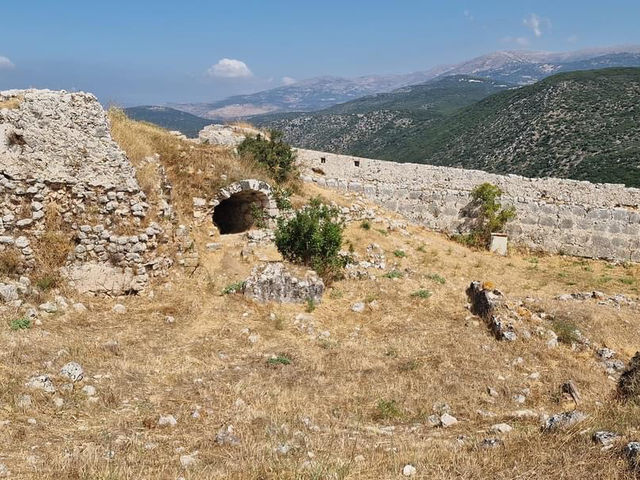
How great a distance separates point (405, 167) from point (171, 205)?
10824 millimetres

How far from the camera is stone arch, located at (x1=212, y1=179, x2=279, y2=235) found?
13.5 metres

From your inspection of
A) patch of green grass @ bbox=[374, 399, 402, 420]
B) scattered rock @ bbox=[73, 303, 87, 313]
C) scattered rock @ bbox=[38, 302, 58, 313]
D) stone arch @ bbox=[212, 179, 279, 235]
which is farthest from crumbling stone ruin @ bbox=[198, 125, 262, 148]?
patch of green grass @ bbox=[374, 399, 402, 420]

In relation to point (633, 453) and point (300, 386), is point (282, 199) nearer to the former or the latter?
point (300, 386)

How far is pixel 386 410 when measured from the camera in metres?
6.32

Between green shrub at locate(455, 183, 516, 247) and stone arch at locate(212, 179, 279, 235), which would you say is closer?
stone arch at locate(212, 179, 279, 235)

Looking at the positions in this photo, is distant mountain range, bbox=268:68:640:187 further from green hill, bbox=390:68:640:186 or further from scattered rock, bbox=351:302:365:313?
scattered rock, bbox=351:302:365:313

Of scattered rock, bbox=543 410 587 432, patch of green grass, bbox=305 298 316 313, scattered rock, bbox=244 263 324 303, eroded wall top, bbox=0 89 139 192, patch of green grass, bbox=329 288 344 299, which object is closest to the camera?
scattered rock, bbox=543 410 587 432

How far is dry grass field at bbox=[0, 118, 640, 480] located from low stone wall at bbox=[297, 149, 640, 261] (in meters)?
6.26

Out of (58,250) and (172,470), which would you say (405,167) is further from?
(172,470)

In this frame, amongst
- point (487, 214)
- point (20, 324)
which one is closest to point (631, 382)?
point (20, 324)

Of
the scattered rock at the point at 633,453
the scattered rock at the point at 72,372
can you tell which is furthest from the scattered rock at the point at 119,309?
the scattered rock at the point at 633,453

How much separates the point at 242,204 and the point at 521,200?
1082 centimetres

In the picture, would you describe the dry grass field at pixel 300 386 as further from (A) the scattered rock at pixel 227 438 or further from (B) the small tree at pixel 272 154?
(B) the small tree at pixel 272 154

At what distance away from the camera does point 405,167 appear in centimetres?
1970
